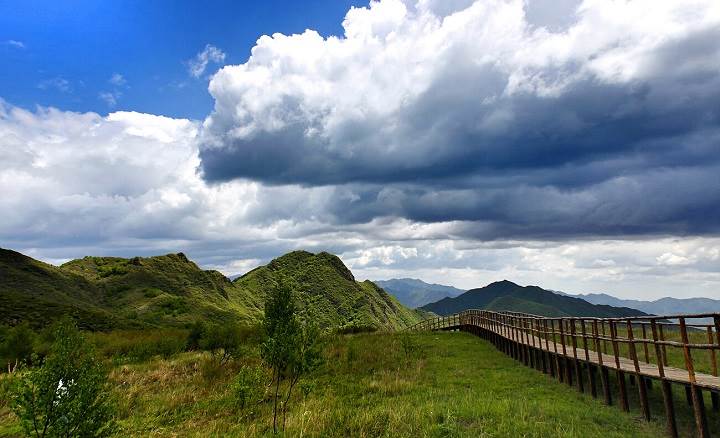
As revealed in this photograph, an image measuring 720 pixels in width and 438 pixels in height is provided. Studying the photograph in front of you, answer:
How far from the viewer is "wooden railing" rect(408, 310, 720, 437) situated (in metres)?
11.0

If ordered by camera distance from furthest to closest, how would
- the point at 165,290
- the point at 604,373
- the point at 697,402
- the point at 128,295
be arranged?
1. the point at 165,290
2. the point at 128,295
3. the point at 604,373
4. the point at 697,402

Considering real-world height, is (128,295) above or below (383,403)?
above

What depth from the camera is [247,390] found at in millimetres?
17656

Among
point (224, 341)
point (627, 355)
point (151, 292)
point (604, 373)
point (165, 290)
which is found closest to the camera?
Answer: point (604, 373)

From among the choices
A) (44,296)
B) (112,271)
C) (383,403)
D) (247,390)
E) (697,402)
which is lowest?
(383,403)

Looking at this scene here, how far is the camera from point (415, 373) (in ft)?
71.8

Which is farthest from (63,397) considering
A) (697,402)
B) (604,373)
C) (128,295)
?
(128,295)

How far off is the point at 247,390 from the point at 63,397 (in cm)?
934

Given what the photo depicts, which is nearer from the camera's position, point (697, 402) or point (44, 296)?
point (697, 402)

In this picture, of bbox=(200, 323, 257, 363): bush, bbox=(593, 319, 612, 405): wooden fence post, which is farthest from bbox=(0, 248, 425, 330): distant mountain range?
bbox=(593, 319, 612, 405): wooden fence post

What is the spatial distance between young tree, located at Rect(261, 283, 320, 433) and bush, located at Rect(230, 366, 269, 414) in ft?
11.8

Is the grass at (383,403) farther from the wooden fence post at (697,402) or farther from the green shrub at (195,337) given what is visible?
the green shrub at (195,337)

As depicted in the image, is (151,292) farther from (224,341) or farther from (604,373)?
(604,373)

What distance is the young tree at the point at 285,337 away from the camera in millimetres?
13961
